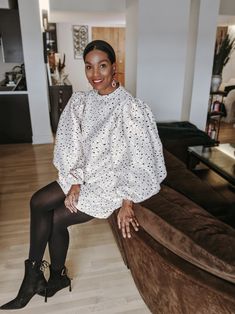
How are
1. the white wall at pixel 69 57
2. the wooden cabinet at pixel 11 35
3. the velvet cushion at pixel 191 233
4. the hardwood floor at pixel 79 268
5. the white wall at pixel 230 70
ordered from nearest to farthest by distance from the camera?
the velvet cushion at pixel 191 233, the hardwood floor at pixel 79 268, the wooden cabinet at pixel 11 35, the white wall at pixel 230 70, the white wall at pixel 69 57

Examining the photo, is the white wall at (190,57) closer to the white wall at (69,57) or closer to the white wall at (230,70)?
the white wall at (230,70)

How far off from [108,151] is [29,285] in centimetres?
80

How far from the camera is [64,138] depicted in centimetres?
138

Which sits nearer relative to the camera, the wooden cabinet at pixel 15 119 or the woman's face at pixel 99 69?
the woman's face at pixel 99 69

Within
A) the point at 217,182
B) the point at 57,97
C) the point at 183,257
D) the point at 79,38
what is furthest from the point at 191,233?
the point at 79,38

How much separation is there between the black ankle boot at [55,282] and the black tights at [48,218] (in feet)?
0.59

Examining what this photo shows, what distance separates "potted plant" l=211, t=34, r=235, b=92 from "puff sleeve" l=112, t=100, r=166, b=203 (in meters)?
2.95

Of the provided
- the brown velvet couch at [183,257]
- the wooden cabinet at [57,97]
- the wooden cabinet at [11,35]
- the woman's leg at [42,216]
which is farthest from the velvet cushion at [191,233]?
the wooden cabinet at [57,97]

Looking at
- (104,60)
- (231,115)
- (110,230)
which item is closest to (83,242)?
(110,230)

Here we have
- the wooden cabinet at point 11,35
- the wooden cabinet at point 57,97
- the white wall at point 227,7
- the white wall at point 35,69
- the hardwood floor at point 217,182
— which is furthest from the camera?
the wooden cabinet at point 57,97

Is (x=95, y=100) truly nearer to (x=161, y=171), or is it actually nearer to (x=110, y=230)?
(x=161, y=171)

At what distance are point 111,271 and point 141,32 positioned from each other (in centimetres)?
297

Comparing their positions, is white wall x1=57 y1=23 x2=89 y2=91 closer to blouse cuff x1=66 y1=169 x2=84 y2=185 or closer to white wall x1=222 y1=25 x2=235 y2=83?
white wall x1=222 y1=25 x2=235 y2=83

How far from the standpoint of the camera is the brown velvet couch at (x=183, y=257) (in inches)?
31.6
